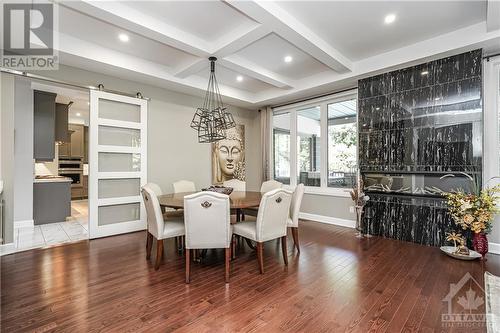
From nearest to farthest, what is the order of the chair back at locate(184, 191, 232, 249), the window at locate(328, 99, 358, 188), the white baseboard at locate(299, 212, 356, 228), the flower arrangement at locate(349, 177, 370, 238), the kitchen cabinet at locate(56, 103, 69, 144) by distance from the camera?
the chair back at locate(184, 191, 232, 249) → the flower arrangement at locate(349, 177, 370, 238) → the white baseboard at locate(299, 212, 356, 228) → the window at locate(328, 99, 358, 188) → the kitchen cabinet at locate(56, 103, 69, 144)

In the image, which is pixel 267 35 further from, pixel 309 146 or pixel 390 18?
pixel 309 146

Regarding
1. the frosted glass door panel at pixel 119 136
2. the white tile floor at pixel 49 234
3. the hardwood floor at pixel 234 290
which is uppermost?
the frosted glass door panel at pixel 119 136

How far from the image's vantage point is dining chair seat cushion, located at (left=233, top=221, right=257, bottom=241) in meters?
2.81

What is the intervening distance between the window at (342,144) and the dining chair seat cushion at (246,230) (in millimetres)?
2871

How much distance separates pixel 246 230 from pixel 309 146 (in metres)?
3.42

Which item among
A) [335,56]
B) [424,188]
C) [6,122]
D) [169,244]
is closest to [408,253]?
[424,188]

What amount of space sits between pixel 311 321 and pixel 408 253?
2301 millimetres

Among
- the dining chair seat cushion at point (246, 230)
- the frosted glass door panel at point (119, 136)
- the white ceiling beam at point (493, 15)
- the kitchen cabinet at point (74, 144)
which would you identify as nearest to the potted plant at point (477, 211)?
the white ceiling beam at point (493, 15)

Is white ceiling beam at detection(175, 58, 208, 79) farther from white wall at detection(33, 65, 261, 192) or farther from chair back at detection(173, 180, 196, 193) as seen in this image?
chair back at detection(173, 180, 196, 193)

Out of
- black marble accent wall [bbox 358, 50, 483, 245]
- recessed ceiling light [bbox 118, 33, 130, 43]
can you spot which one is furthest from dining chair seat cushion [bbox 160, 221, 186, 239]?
black marble accent wall [bbox 358, 50, 483, 245]

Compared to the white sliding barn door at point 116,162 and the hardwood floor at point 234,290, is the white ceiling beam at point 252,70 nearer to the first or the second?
the white sliding barn door at point 116,162

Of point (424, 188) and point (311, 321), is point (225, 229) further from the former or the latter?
point (424, 188)

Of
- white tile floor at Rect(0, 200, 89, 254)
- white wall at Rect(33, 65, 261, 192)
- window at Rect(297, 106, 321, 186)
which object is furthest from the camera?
window at Rect(297, 106, 321, 186)

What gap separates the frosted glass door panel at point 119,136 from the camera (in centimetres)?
420
